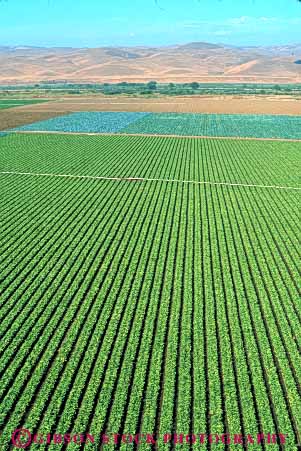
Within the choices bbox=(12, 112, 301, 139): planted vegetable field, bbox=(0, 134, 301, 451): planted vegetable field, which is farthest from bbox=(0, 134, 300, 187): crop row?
bbox=(12, 112, 301, 139): planted vegetable field

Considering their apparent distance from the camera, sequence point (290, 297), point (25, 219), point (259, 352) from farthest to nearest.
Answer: point (25, 219)
point (290, 297)
point (259, 352)

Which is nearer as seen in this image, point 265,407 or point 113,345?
point 265,407

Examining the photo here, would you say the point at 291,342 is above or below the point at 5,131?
below

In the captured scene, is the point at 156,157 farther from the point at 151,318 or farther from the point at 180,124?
the point at 151,318

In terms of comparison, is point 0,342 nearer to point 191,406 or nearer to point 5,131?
point 191,406

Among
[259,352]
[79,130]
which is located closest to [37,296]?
[259,352]

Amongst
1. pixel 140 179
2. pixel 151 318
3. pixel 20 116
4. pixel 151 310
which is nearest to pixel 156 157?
pixel 140 179
